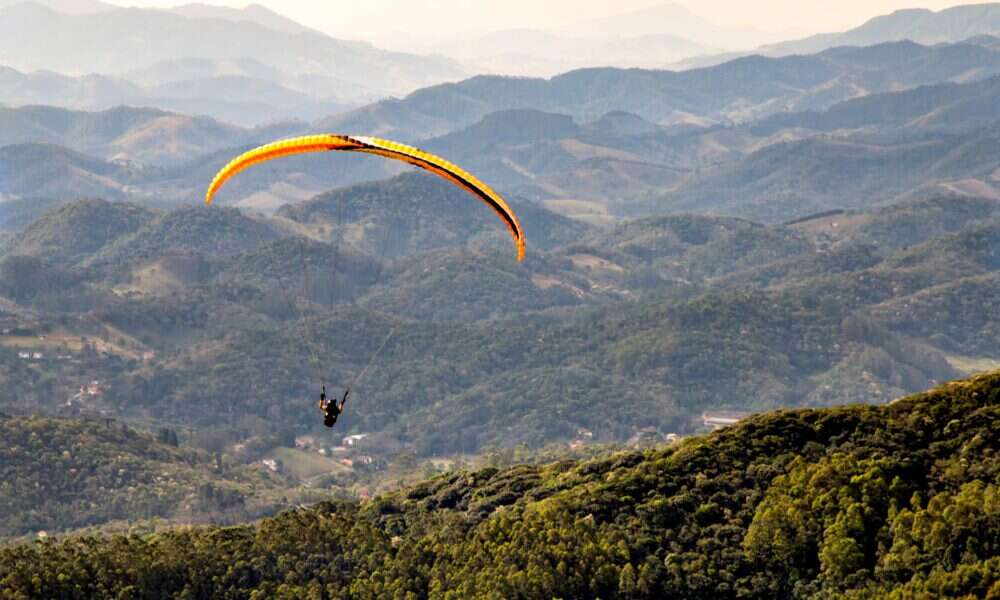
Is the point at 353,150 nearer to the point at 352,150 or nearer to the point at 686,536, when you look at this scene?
the point at 352,150

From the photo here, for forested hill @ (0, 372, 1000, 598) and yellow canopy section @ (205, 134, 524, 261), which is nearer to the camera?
yellow canopy section @ (205, 134, 524, 261)

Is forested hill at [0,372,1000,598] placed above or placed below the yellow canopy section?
below

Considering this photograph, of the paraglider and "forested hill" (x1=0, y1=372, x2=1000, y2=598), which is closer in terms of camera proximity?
the paraglider

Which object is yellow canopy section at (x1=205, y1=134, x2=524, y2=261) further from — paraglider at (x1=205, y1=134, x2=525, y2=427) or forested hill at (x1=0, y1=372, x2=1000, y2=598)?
forested hill at (x1=0, y1=372, x2=1000, y2=598)

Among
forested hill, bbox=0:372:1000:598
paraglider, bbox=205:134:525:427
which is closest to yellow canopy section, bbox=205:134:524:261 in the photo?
paraglider, bbox=205:134:525:427

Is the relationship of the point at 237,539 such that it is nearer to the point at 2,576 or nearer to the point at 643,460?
the point at 2,576

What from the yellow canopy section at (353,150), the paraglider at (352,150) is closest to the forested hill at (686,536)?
the paraglider at (352,150)

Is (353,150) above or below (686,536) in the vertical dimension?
above

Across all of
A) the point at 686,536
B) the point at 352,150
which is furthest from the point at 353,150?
the point at 686,536

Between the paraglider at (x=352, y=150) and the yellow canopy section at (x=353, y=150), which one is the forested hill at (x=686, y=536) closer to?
the paraglider at (x=352, y=150)
